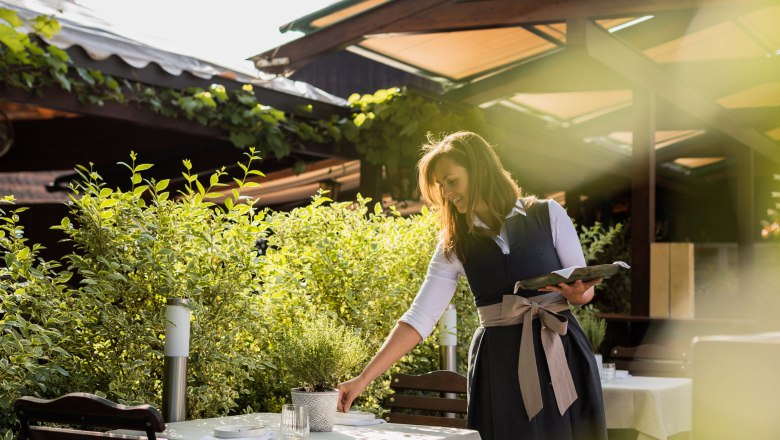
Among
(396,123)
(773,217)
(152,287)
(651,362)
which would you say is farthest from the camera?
(773,217)

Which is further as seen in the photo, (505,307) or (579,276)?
(505,307)

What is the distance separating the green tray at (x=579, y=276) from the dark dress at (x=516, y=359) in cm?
21

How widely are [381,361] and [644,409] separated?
6.88 feet

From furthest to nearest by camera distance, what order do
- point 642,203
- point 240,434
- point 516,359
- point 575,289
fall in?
point 642,203 → point 516,359 → point 575,289 → point 240,434

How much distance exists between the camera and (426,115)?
280 inches

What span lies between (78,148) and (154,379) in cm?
441

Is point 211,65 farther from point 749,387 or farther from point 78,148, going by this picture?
point 749,387

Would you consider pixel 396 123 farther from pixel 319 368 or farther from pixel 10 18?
pixel 10 18

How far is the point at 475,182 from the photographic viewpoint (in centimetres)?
305

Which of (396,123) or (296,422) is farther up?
(396,123)

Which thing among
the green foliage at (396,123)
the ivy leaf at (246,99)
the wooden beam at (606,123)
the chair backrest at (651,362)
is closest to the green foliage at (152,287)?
the ivy leaf at (246,99)

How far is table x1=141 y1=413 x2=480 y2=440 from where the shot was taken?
98.7 inches

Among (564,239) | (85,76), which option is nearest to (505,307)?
(564,239)

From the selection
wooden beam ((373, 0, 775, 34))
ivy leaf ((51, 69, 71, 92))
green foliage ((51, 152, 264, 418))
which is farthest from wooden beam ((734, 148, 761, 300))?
green foliage ((51, 152, 264, 418))
